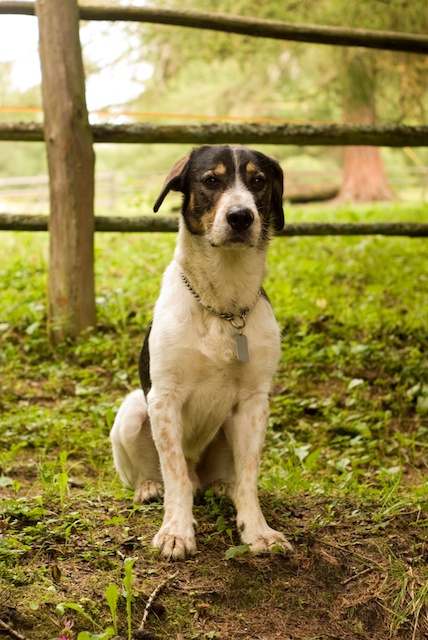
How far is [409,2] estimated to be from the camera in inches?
397

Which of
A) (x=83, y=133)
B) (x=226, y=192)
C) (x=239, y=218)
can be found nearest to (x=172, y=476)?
(x=239, y=218)

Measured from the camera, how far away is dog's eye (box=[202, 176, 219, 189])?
335cm

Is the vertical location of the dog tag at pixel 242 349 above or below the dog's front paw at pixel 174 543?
above

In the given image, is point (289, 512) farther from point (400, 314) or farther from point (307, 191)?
point (307, 191)

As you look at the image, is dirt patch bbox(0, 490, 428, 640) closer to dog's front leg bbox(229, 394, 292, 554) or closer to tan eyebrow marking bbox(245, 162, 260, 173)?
dog's front leg bbox(229, 394, 292, 554)

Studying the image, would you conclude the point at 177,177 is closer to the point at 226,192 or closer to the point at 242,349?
the point at 226,192

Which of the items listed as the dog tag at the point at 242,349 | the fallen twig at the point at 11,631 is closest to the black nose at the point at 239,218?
the dog tag at the point at 242,349

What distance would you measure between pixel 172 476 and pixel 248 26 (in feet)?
12.3

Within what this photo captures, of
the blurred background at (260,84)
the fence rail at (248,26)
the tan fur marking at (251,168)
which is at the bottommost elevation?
the blurred background at (260,84)

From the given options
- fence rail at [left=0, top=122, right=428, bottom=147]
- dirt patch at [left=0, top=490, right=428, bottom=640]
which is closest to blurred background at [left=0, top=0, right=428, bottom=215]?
fence rail at [left=0, top=122, right=428, bottom=147]

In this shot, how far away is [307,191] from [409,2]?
8.61 m

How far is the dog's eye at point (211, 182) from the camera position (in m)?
3.35

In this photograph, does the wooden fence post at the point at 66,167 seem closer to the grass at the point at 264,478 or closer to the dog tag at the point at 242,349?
the grass at the point at 264,478

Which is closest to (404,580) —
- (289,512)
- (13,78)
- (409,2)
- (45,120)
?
(289,512)
